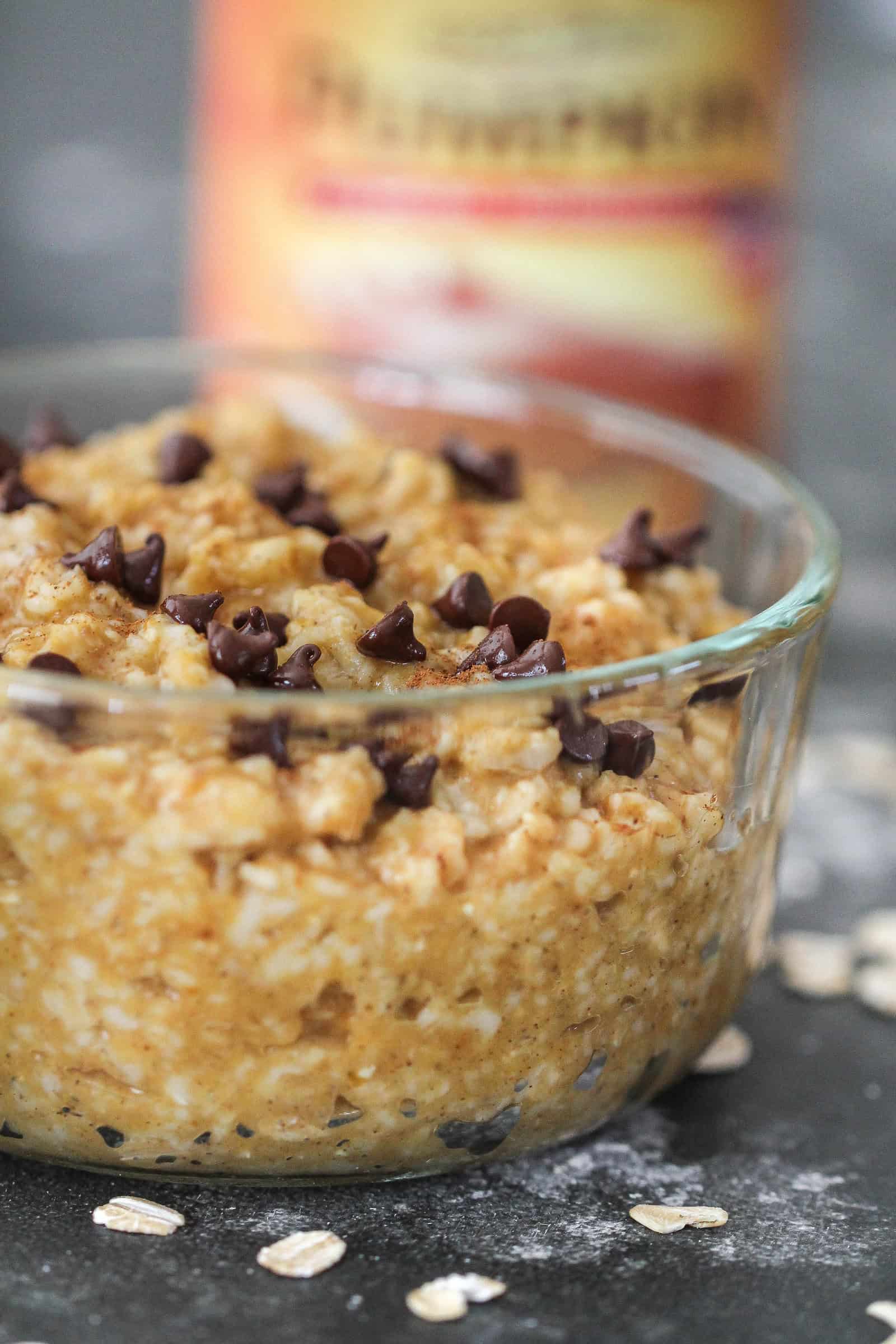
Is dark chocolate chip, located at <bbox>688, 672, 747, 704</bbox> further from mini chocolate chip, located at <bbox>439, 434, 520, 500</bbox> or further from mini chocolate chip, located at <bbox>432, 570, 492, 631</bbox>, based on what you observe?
mini chocolate chip, located at <bbox>439, 434, 520, 500</bbox>

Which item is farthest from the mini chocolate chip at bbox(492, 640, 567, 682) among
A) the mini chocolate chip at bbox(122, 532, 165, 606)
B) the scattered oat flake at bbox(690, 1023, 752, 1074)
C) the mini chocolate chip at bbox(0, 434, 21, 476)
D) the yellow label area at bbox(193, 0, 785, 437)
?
the yellow label area at bbox(193, 0, 785, 437)

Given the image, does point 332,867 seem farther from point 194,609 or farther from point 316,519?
point 316,519

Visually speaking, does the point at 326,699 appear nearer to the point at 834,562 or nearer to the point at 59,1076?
the point at 59,1076

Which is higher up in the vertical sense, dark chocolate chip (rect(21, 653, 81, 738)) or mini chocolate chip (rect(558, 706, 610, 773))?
dark chocolate chip (rect(21, 653, 81, 738))

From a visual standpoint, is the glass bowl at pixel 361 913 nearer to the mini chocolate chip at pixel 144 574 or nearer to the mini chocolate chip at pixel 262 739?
the mini chocolate chip at pixel 262 739

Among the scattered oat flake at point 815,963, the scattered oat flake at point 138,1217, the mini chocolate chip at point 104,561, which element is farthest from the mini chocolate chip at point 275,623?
the scattered oat flake at point 815,963

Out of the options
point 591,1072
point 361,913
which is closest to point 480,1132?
point 591,1072

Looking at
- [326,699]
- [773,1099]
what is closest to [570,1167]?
[773,1099]
